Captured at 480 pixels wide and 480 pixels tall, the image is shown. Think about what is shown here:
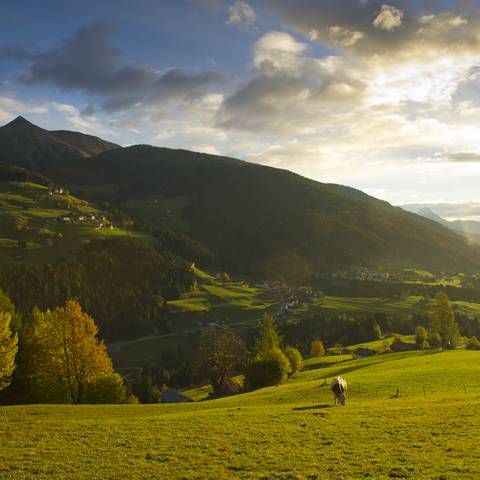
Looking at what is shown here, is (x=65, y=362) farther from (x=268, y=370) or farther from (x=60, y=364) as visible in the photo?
(x=268, y=370)

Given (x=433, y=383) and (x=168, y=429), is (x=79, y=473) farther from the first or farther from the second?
(x=433, y=383)

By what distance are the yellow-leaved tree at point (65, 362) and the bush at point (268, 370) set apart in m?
33.0

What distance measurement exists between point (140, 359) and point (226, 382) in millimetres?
89415

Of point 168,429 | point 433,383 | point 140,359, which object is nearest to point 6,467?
point 168,429

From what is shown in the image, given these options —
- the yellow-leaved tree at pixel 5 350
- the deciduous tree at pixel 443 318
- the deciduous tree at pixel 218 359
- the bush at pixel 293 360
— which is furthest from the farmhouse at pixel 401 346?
the yellow-leaved tree at pixel 5 350

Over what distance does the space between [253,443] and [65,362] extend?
43213 mm

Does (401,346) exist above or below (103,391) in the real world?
Answer: below

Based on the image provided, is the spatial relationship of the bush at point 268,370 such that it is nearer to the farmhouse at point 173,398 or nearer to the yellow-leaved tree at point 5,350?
the farmhouse at point 173,398

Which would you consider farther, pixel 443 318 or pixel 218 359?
pixel 443 318

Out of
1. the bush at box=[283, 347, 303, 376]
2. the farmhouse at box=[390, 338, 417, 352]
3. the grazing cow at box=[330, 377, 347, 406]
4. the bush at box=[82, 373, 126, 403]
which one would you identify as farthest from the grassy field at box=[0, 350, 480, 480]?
the farmhouse at box=[390, 338, 417, 352]

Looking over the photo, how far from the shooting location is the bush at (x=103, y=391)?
215 feet

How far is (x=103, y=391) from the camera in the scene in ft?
216

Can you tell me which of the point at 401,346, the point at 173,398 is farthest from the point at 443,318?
the point at 173,398

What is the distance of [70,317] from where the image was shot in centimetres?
6203
